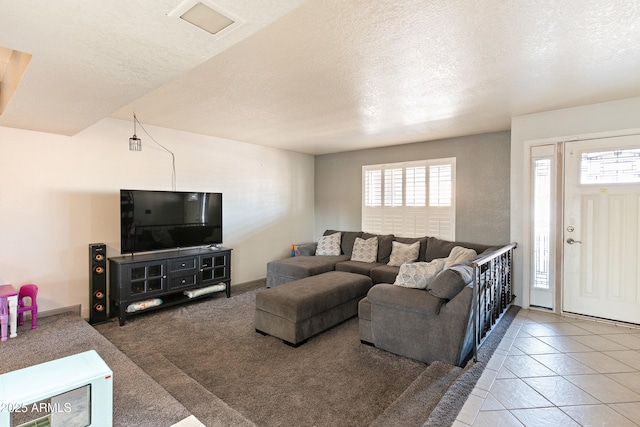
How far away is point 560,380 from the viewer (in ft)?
7.34

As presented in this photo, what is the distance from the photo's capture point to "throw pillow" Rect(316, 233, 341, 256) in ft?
19.3

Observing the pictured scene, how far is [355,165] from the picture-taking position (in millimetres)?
6301

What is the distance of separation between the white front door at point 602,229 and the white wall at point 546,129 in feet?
0.51

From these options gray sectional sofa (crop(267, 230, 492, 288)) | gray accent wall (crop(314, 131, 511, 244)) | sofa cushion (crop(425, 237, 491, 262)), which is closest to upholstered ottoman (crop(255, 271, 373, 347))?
gray sectional sofa (crop(267, 230, 492, 288))

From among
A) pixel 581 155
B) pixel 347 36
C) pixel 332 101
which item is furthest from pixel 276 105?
pixel 581 155

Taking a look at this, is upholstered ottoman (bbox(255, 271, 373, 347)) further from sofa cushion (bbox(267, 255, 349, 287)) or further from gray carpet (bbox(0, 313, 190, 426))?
gray carpet (bbox(0, 313, 190, 426))

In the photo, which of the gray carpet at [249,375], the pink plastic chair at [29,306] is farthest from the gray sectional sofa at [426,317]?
the pink plastic chair at [29,306]

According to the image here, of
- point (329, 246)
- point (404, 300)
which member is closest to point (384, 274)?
point (329, 246)

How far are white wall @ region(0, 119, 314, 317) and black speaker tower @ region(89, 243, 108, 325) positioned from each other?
11.3 inches

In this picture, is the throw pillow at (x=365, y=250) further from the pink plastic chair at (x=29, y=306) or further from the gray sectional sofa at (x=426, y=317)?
the pink plastic chair at (x=29, y=306)

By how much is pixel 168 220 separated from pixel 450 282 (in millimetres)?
3493

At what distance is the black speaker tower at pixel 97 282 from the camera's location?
3621mm

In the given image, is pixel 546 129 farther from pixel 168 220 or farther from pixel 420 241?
pixel 168 220

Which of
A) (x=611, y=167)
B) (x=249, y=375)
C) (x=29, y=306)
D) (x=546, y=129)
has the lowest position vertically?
(x=249, y=375)
